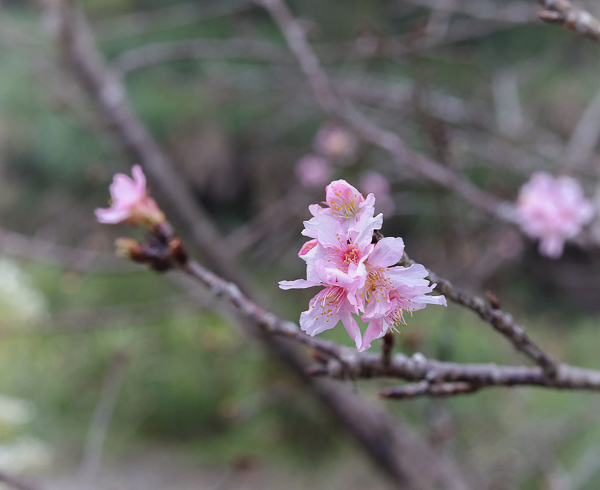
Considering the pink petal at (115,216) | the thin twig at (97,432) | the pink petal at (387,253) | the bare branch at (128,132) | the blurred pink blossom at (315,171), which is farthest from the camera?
the blurred pink blossom at (315,171)

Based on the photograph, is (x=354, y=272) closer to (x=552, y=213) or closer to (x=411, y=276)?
(x=411, y=276)

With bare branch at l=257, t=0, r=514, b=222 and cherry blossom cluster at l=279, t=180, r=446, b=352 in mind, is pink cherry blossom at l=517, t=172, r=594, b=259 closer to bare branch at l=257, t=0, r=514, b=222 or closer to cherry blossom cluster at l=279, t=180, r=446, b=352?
bare branch at l=257, t=0, r=514, b=222

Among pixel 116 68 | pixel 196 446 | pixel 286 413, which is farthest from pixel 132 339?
pixel 116 68

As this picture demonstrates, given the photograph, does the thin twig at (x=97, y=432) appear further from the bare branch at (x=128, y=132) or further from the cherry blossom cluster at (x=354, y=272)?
the cherry blossom cluster at (x=354, y=272)

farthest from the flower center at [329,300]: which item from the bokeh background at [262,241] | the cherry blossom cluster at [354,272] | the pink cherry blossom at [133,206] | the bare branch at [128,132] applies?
the bare branch at [128,132]

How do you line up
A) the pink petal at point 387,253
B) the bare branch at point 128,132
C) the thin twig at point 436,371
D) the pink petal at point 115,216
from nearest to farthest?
the pink petal at point 387,253 < the thin twig at point 436,371 < the pink petal at point 115,216 < the bare branch at point 128,132

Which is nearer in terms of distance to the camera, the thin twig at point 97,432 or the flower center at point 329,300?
the flower center at point 329,300

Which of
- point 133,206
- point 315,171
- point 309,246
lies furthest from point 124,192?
point 315,171

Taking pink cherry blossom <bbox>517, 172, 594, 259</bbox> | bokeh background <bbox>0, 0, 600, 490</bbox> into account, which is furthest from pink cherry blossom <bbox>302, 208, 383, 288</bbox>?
pink cherry blossom <bbox>517, 172, 594, 259</bbox>
